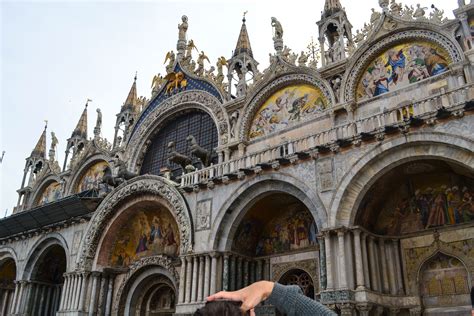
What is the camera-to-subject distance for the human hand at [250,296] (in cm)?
182

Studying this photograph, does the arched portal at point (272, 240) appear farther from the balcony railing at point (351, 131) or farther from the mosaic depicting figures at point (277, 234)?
the balcony railing at point (351, 131)

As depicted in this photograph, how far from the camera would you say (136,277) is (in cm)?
1845

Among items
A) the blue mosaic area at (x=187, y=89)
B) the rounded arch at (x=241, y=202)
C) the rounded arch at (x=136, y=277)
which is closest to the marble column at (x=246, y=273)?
the rounded arch at (x=241, y=202)

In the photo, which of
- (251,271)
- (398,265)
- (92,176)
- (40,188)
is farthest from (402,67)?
(40,188)

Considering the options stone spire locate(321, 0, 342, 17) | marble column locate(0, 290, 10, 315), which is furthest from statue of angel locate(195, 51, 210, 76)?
marble column locate(0, 290, 10, 315)

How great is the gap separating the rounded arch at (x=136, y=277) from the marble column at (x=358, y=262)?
310 inches

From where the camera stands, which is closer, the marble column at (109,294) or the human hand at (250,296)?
the human hand at (250,296)

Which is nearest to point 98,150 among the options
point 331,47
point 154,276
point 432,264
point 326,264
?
point 154,276

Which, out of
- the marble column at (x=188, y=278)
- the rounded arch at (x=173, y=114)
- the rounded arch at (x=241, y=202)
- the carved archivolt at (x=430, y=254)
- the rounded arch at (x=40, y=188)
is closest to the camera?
the carved archivolt at (x=430, y=254)

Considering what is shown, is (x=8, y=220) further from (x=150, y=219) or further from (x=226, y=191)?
(x=226, y=191)

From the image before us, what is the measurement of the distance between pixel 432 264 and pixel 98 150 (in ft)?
60.5

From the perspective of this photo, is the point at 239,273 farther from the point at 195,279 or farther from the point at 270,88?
the point at 270,88

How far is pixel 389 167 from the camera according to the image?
12.1 meters

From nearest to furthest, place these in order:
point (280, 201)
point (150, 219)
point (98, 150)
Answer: point (280, 201) < point (150, 219) < point (98, 150)
